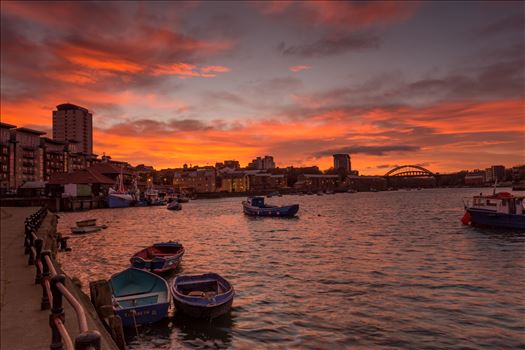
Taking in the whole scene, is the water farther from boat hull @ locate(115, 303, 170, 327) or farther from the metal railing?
the metal railing

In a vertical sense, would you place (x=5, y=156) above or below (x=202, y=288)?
above

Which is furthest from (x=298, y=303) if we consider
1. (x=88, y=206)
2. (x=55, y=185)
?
(x=55, y=185)

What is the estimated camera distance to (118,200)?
412ft

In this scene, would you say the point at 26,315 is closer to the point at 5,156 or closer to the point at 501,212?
the point at 501,212

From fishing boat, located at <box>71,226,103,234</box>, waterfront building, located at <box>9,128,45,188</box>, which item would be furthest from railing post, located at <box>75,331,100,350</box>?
waterfront building, located at <box>9,128,45,188</box>

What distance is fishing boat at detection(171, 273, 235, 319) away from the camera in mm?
17125

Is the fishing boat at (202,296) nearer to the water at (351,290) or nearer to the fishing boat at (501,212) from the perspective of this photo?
the water at (351,290)

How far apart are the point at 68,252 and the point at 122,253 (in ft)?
19.1

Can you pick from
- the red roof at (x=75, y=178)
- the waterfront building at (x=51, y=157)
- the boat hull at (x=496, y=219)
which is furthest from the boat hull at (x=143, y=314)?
the waterfront building at (x=51, y=157)

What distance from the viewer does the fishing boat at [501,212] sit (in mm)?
50219

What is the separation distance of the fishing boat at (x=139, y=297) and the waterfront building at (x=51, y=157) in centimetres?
17567

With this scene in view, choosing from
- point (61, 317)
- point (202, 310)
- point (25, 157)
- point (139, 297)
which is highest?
point (25, 157)

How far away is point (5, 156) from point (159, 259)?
145419mm

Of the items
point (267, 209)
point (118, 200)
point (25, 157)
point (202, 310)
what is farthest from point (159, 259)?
point (25, 157)
